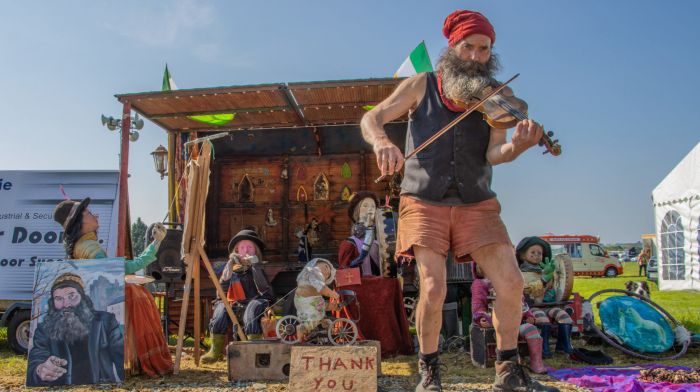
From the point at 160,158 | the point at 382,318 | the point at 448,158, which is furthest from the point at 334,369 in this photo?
the point at 160,158

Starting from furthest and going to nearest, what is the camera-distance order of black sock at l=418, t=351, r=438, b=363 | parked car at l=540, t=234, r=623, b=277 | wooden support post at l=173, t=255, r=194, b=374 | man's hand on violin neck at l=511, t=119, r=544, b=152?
parked car at l=540, t=234, r=623, b=277 → wooden support post at l=173, t=255, r=194, b=374 → black sock at l=418, t=351, r=438, b=363 → man's hand on violin neck at l=511, t=119, r=544, b=152

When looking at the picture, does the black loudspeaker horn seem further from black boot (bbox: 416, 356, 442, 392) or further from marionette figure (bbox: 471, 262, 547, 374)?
black boot (bbox: 416, 356, 442, 392)

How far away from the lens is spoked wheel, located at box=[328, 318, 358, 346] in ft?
14.4

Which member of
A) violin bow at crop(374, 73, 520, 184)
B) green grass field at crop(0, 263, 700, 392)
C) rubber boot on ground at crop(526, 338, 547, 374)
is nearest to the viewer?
violin bow at crop(374, 73, 520, 184)

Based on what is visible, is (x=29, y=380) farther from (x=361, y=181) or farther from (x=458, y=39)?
(x=361, y=181)

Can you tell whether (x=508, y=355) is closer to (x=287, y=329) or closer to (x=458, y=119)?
(x=458, y=119)

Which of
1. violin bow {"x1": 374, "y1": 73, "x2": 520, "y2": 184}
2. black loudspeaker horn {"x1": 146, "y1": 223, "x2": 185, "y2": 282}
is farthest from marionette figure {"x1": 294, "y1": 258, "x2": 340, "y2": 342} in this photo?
black loudspeaker horn {"x1": 146, "y1": 223, "x2": 185, "y2": 282}

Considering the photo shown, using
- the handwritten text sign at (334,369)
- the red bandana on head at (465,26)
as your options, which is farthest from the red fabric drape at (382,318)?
the red bandana on head at (465,26)

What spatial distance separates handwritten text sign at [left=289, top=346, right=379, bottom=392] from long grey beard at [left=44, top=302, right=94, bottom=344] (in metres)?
1.87

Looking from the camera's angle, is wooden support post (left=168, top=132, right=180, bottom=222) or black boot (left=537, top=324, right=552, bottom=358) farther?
wooden support post (left=168, top=132, right=180, bottom=222)

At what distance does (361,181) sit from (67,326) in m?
5.52

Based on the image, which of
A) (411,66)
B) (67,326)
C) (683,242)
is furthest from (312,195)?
(683,242)

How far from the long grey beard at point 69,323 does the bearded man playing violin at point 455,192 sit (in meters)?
2.49

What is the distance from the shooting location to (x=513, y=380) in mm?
2725
